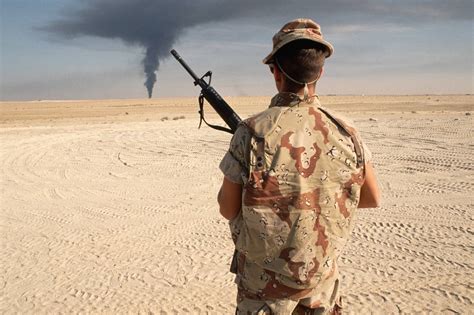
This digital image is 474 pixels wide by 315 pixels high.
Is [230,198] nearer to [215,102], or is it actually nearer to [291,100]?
[291,100]

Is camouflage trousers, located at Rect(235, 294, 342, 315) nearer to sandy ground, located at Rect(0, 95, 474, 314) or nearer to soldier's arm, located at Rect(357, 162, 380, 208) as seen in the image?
soldier's arm, located at Rect(357, 162, 380, 208)

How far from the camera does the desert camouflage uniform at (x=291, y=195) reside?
1585 mm

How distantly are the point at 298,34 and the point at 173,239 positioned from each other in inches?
171

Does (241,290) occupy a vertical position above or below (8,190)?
above

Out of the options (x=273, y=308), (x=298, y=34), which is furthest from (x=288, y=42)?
(x=273, y=308)

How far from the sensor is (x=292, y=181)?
5.23 feet

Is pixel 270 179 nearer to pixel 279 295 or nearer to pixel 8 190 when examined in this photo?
pixel 279 295

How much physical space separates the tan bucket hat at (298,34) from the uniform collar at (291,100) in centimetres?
14

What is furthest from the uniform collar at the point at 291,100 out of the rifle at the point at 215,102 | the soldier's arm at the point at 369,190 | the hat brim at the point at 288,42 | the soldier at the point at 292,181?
the rifle at the point at 215,102

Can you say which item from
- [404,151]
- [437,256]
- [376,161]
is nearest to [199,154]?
[376,161]

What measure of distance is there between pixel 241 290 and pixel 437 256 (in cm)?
367

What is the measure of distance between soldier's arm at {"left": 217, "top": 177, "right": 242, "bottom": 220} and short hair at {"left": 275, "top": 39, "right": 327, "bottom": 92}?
17.0 inches

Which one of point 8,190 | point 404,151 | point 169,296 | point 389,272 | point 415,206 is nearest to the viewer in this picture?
point 169,296

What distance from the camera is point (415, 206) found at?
6.55 meters
